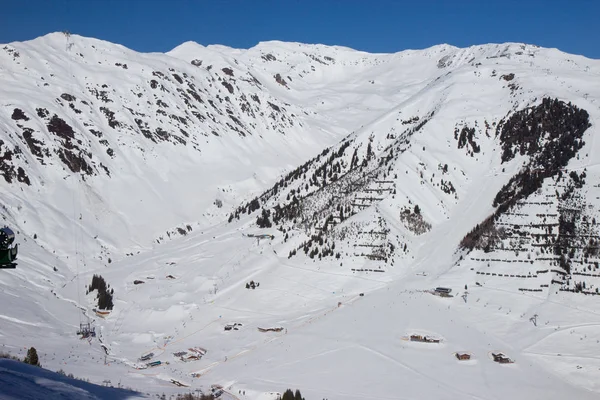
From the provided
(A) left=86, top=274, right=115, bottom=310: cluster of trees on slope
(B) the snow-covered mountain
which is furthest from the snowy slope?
(A) left=86, top=274, right=115, bottom=310: cluster of trees on slope

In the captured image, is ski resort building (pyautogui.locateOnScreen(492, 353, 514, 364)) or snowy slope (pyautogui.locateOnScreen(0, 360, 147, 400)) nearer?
snowy slope (pyautogui.locateOnScreen(0, 360, 147, 400))

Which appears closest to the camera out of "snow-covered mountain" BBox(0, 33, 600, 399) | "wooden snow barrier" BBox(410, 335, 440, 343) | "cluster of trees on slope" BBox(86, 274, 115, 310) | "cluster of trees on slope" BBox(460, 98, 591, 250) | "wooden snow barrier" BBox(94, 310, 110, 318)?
"snow-covered mountain" BBox(0, 33, 600, 399)

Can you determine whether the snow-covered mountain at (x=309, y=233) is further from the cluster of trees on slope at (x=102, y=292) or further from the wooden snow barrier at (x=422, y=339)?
the cluster of trees on slope at (x=102, y=292)

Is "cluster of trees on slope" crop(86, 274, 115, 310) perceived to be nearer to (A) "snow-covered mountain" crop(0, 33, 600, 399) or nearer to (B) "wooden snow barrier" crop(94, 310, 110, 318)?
(B) "wooden snow barrier" crop(94, 310, 110, 318)

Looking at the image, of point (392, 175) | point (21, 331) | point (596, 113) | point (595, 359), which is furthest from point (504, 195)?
point (21, 331)

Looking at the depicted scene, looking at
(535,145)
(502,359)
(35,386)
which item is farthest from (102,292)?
(535,145)

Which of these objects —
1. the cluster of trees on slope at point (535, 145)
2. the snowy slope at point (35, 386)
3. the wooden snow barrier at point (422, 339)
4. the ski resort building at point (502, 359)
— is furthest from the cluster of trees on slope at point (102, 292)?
the cluster of trees on slope at point (535, 145)

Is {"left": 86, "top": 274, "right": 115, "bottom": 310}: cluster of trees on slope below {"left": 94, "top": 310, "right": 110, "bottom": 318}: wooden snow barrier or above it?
above

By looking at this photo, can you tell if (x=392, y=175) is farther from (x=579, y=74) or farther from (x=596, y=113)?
(x=579, y=74)

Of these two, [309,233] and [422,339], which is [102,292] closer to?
[309,233]
